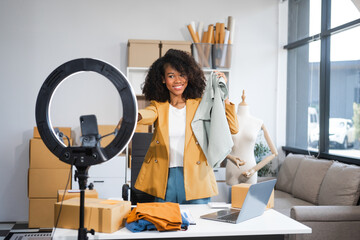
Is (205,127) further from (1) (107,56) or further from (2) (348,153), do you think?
(1) (107,56)

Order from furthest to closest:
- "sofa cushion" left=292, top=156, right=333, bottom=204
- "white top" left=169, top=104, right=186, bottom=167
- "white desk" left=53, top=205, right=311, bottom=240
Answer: "sofa cushion" left=292, top=156, right=333, bottom=204 → "white top" left=169, top=104, right=186, bottom=167 → "white desk" left=53, top=205, right=311, bottom=240

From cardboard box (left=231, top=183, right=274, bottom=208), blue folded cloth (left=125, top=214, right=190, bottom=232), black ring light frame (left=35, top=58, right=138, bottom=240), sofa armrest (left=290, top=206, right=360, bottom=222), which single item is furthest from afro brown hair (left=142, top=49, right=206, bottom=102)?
sofa armrest (left=290, top=206, right=360, bottom=222)

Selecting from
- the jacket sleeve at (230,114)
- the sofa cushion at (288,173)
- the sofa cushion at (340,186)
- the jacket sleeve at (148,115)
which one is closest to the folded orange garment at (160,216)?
the jacket sleeve at (148,115)

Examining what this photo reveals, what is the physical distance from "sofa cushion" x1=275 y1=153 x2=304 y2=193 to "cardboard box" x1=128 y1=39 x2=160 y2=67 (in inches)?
73.0

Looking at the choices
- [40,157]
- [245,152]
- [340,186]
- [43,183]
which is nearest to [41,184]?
[43,183]

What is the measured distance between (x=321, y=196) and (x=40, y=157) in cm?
285

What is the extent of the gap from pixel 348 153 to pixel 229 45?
5.77ft

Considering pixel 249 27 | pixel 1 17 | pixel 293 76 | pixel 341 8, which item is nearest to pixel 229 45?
pixel 249 27

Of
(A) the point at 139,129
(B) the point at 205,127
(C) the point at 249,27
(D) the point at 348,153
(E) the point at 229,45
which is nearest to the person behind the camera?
(B) the point at 205,127

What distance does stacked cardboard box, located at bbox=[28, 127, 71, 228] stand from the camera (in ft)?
14.1

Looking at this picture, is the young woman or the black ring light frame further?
the young woman

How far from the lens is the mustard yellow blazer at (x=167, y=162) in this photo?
2107mm

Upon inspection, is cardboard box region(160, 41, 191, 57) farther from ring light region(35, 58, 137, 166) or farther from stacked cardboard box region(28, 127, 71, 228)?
ring light region(35, 58, 137, 166)

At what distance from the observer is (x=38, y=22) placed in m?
4.75
